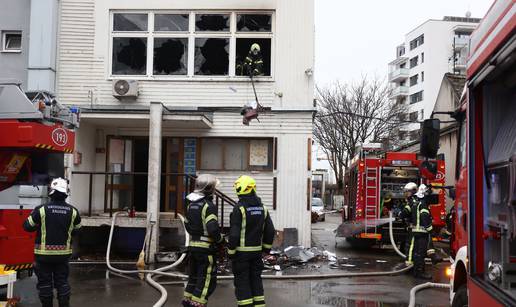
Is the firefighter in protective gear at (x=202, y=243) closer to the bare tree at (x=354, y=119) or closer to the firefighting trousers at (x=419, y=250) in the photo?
the firefighting trousers at (x=419, y=250)

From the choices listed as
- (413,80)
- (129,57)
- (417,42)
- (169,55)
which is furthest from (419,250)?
(417,42)

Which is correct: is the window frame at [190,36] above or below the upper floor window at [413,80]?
below

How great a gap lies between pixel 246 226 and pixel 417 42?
74388 millimetres

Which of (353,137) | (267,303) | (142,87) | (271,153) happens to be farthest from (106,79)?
(353,137)

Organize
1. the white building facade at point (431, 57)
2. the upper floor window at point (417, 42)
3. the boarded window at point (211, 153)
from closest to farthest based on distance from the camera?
1. the boarded window at point (211, 153)
2. the white building facade at point (431, 57)
3. the upper floor window at point (417, 42)

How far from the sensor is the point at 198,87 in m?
13.9

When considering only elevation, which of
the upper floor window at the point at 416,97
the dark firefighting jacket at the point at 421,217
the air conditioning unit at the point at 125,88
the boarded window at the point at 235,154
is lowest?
the dark firefighting jacket at the point at 421,217

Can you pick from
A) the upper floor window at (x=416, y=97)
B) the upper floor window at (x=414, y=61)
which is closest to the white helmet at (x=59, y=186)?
the upper floor window at (x=416, y=97)

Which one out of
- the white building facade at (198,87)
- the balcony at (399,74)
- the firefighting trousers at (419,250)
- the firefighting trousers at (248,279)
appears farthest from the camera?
the balcony at (399,74)

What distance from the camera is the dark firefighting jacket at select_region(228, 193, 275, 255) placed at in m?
6.42

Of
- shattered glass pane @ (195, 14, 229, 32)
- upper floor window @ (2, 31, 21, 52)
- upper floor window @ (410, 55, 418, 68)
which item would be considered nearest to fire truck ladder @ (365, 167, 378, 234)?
shattered glass pane @ (195, 14, 229, 32)

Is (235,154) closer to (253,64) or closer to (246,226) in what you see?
(253,64)

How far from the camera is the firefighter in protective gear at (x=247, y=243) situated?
641 centimetres

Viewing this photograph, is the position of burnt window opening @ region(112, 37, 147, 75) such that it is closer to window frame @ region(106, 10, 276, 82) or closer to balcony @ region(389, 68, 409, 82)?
window frame @ region(106, 10, 276, 82)
